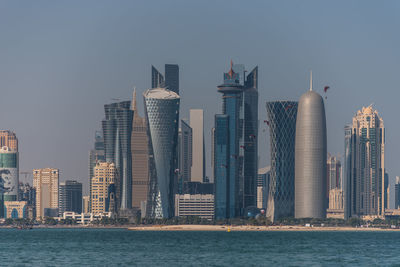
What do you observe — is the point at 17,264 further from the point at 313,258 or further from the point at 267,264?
the point at 313,258

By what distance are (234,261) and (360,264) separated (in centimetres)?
2747

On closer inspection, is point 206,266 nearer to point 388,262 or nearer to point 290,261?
point 290,261

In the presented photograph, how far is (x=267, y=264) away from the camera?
184125 mm

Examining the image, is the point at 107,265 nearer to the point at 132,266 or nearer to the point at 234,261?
the point at 132,266

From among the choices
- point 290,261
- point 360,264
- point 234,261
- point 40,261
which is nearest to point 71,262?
point 40,261

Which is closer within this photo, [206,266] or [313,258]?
[206,266]

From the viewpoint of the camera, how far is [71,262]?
188000 mm

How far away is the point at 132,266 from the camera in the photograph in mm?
176500

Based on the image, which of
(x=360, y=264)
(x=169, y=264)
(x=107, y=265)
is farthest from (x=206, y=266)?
(x=360, y=264)

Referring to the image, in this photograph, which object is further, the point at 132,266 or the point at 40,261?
the point at 40,261

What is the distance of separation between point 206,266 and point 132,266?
49.1 feet

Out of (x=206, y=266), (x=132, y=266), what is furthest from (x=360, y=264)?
(x=132, y=266)

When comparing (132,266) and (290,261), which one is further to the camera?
(290,261)

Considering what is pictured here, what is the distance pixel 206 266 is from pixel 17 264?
38974 millimetres
